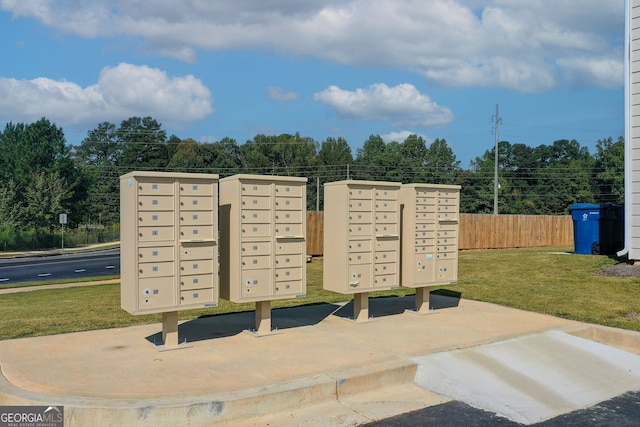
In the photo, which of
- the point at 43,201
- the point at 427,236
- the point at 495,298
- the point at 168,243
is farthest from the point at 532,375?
the point at 43,201

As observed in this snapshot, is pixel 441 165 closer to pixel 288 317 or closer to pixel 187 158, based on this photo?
pixel 187 158

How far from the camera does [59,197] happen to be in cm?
4691

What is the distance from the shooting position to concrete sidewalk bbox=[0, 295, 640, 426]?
470 centimetres

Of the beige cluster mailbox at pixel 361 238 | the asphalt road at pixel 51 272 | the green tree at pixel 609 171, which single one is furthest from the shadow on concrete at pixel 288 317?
the green tree at pixel 609 171

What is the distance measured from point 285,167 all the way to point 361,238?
62.0 m

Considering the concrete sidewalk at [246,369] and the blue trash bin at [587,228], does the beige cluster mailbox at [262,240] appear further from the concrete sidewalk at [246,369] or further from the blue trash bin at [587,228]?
the blue trash bin at [587,228]

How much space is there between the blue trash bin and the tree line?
3011cm

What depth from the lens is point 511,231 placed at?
28594mm

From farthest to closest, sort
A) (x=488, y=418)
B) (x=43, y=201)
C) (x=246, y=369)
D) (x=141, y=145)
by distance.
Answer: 1. (x=141, y=145)
2. (x=43, y=201)
3. (x=246, y=369)
4. (x=488, y=418)

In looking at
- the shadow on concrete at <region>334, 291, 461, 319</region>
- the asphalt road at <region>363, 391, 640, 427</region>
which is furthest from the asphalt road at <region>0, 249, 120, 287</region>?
the asphalt road at <region>363, 391, 640, 427</region>

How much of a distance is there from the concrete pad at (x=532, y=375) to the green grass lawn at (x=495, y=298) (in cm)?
162

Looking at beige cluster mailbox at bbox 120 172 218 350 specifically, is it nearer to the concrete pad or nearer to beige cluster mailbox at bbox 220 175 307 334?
beige cluster mailbox at bbox 220 175 307 334

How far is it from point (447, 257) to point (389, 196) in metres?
1.63

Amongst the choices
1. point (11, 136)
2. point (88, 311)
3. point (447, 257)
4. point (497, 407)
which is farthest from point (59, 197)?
point (497, 407)
